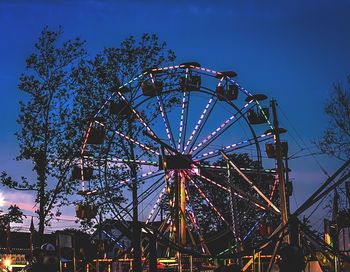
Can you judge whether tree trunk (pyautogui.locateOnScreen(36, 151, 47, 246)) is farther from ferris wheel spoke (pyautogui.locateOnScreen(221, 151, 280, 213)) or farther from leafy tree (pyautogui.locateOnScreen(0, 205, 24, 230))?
ferris wheel spoke (pyautogui.locateOnScreen(221, 151, 280, 213))

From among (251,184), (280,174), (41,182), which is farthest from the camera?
(41,182)

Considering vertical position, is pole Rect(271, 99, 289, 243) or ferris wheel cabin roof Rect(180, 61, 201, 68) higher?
ferris wheel cabin roof Rect(180, 61, 201, 68)

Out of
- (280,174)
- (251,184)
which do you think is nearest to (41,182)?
(251,184)

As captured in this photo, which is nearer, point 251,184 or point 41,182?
point 251,184

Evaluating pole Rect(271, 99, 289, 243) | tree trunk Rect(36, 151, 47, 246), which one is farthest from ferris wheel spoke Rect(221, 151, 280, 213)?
tree trunk Rect(36, 151, 47, 246)

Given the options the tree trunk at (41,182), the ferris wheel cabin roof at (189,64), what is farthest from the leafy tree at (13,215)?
the ferris wheel cabin roof at (189,64)

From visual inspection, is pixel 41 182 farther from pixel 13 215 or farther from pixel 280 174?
pixel 280 174

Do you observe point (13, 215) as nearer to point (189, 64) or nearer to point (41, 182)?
point (41, 182)

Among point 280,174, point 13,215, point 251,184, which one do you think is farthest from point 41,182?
point 280,174

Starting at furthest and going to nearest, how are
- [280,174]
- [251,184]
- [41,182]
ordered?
[41,182] → [251,184] → [280,174]

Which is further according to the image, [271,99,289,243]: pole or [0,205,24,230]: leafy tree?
[0,205,24,230]: leafy tree

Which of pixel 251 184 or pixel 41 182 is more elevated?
pixel 41 182

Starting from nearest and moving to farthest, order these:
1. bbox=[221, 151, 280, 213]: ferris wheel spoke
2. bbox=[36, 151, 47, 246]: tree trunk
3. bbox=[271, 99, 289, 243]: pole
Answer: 1. bbox=[271, 99, 289, 243]: pole
2. bbox=[221, 151, 280, 213]: ferris wheel spoke
3. bbox=[36, 151, 47, 246]: tree trunk

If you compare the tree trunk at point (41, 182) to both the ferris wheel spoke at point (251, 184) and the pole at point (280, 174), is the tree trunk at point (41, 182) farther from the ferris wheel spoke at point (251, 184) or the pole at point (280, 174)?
the pole at point (280, 174)
